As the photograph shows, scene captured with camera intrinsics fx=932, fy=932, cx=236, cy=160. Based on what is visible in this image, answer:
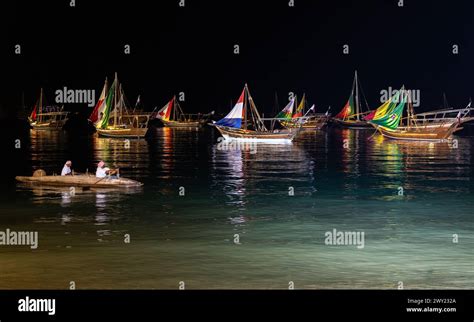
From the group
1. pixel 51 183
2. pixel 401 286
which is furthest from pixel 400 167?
pixel 401 286

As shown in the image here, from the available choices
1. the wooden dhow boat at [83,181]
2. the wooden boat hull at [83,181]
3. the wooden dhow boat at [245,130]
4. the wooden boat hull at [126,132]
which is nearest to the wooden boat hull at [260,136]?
the wooden dhow boat at [245,130]

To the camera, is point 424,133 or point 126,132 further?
point 126,132

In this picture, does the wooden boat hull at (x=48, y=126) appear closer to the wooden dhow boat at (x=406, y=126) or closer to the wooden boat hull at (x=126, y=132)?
the wooden boat hull at (x=126, y=132)

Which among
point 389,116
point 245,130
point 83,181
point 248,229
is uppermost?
point 389,116

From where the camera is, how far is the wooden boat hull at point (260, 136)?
4227 inches

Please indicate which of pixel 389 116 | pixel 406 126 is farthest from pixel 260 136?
pixel 406 126

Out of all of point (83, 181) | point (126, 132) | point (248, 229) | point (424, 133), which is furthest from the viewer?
point (126, 132)

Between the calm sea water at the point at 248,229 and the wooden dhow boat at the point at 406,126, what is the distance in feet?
155

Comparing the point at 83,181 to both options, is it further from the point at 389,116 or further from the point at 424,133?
the point at 389,116

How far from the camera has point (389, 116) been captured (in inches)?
4587

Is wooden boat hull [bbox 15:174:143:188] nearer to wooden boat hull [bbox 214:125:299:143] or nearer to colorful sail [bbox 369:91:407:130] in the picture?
wooden boat hull [bbox 214:125:299:143]

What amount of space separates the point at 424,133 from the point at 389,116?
23.2ft

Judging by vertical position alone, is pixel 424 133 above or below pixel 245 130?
below
